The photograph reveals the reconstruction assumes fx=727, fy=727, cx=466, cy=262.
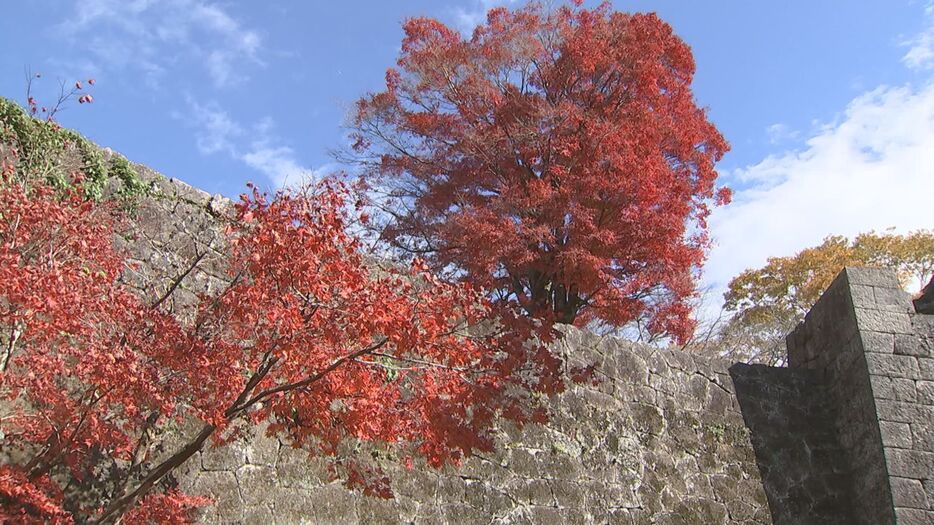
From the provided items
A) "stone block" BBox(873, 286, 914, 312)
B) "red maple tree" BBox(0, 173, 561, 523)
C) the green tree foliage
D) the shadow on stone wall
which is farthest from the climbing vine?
the green tree foliage

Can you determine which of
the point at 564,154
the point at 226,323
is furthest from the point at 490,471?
the point at 564,154

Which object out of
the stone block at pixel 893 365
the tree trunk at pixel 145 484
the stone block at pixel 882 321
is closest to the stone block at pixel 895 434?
the stone block at pixel 893 365

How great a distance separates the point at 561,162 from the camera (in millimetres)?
10242

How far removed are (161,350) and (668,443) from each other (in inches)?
209

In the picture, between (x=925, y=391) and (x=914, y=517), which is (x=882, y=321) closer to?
(x=925, y=391)

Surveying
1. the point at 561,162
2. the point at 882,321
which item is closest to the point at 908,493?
the point at 882,321

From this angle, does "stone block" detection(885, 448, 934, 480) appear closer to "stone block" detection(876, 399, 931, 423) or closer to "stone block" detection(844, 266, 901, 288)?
"stone block" detection(876, 399, 931, 423)

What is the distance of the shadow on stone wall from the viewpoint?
24.9ft

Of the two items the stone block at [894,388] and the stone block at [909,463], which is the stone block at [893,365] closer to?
the stone block at [894,388]

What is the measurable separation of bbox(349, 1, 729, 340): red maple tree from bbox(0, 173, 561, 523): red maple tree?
16.1 feet

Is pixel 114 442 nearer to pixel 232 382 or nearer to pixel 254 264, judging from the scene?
pixel 232 382

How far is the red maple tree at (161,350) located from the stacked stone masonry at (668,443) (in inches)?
35.7

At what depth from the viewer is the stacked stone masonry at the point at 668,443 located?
228 inches

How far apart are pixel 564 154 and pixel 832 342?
13.5 ft
